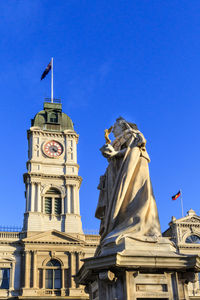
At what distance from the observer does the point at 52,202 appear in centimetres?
3941

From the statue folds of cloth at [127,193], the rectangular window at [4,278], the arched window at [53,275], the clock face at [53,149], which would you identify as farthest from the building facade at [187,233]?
the statue folds of cloth at [127,193]

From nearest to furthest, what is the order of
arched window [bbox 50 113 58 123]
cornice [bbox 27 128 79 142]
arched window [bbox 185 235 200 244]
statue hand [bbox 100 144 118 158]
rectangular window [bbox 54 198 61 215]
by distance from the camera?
statue hand [bbox 100 144 118 158] → arched window [bbox 185 235 200 244] → rectangular window [bbox 54 198 61 215] → cornice [bbox 27 128 79 142] → arched window [bbox 50 113 58 123]

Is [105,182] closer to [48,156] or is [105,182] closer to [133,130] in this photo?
[133,130]

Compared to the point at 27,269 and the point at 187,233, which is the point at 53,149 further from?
the point at 187,233

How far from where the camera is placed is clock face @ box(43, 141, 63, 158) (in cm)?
4181

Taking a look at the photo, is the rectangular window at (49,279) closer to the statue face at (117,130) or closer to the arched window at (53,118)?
the arched window at (53,118)

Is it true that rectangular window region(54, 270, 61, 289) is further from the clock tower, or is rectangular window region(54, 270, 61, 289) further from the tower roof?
the tower roof

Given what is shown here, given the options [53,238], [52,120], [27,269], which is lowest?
[27,269]

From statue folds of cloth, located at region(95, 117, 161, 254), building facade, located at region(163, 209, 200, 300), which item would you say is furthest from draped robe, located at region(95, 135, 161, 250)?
building facade, located at region(163, 209, 200, 300)

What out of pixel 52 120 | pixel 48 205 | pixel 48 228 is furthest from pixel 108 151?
pixel 52 120

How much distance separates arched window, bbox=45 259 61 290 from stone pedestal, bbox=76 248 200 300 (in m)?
29.4

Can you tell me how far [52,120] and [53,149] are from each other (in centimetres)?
411

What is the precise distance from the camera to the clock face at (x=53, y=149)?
4181cm

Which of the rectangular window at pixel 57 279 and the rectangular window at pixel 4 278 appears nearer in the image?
the rectangular window at pixel 4 278
